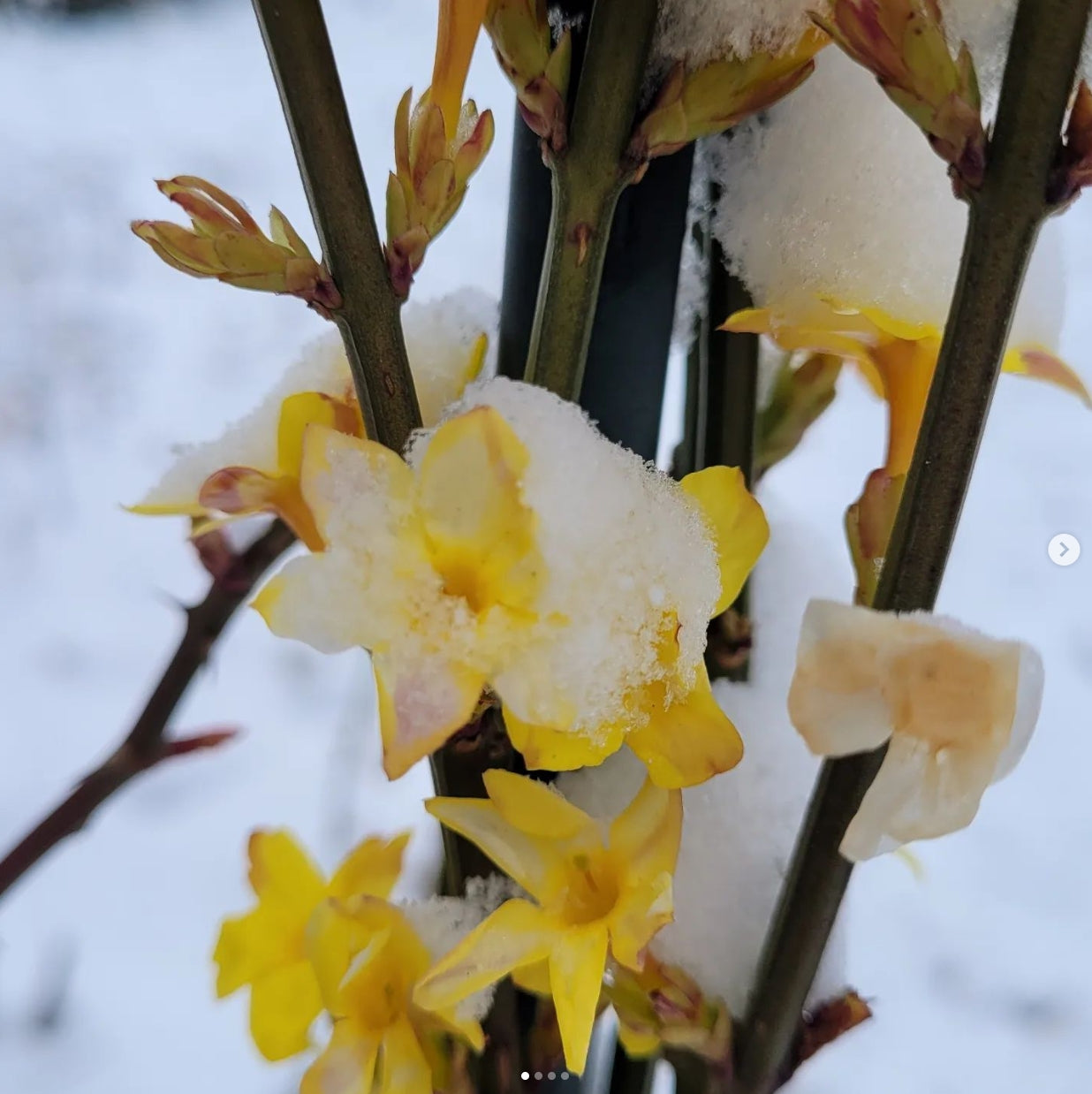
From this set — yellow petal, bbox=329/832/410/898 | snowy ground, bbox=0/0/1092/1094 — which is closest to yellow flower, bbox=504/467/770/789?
yellow petal, bbox=329/832/410/898

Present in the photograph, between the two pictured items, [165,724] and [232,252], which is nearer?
[232,252]

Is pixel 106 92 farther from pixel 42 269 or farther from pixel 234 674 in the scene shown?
pixel 234 674

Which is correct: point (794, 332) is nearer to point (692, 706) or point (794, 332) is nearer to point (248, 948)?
point (692, 706)

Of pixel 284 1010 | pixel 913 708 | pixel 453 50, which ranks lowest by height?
pixel 284 1010

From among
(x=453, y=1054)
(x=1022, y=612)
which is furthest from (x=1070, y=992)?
(x=453, y=1054)

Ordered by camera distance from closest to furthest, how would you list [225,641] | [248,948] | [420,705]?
[420,705]
[248,948]
[225,641]

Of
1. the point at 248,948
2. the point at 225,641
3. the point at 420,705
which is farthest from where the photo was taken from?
the point at 225,641

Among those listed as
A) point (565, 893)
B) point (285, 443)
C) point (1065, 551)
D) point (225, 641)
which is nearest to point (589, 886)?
point (565, 893)

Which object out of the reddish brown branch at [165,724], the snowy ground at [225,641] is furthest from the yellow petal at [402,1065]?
the snowy ground at [225,641]

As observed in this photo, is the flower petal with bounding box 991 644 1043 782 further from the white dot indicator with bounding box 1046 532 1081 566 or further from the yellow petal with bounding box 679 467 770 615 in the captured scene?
the white dot indicator with bounding box 1046 532 1081 566
